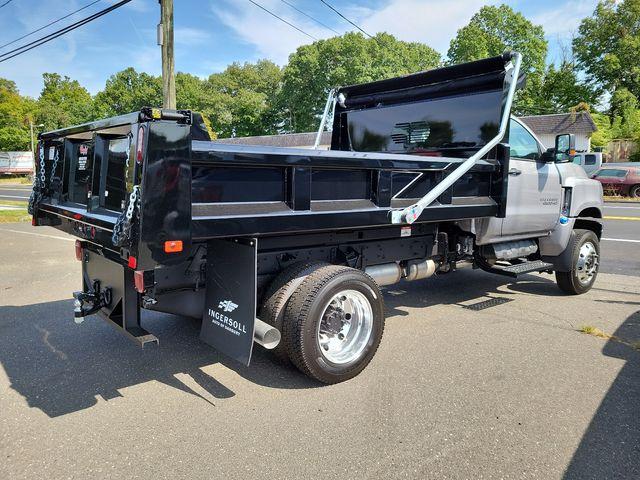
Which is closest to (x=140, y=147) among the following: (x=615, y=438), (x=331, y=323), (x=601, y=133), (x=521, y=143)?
(x=331, y=323)

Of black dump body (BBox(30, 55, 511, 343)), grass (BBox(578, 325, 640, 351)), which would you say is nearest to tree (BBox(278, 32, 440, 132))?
black dump body (BBox(30, 55, 511, 343))

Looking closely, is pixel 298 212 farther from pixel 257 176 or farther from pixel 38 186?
pixel 38 186

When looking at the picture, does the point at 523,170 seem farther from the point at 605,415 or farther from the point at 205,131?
the point at 205,131

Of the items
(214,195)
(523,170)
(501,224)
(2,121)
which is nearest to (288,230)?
(214,195)

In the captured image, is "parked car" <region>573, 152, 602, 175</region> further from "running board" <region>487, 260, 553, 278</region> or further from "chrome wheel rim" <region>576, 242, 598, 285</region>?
"running board" <region>487, 260, 553, 278</region>

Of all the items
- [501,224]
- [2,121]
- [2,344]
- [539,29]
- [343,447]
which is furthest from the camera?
[2,121]

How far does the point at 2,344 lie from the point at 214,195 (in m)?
2.92

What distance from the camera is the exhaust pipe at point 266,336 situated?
329 centimetres

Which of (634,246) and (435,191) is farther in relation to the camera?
(634,246)

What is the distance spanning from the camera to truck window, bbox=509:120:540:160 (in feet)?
17.6

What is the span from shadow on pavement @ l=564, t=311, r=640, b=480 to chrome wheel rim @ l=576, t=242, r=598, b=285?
2440 millimetres

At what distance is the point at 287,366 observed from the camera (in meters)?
4.02

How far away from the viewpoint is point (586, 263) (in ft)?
21.2

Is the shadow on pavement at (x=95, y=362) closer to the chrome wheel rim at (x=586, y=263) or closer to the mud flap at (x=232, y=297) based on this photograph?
the mud flap at (x=232, y=297)
